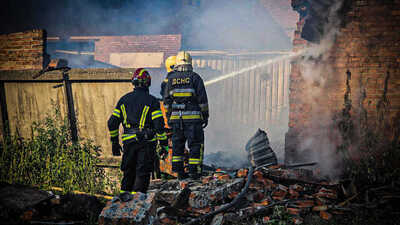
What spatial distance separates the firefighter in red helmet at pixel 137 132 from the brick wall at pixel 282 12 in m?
16.3

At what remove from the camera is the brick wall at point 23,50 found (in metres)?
5.33

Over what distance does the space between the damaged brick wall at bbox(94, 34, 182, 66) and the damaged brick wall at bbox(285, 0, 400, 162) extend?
8912mm

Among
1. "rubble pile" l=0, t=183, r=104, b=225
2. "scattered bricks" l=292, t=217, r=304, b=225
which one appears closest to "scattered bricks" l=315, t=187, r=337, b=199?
"scattered bricks" l=292, t=217, r=304, b=225

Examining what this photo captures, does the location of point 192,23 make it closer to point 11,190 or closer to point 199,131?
point 199,131

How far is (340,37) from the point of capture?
479 centimetres

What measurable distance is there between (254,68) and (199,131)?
22.4 feet

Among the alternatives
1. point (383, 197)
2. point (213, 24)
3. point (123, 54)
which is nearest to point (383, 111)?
point (383, 197)

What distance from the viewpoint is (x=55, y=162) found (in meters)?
4.37

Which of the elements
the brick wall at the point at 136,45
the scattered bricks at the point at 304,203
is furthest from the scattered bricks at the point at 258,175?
the brick wall at the point at 136,45

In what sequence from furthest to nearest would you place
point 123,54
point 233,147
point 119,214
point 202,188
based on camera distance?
point 123,54
point 233,147
point 202,188
point 119,214

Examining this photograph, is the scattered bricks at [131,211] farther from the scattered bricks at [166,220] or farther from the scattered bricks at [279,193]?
the scattered bricks at [279,193]

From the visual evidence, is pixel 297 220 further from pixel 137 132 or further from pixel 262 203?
pixel 137 132

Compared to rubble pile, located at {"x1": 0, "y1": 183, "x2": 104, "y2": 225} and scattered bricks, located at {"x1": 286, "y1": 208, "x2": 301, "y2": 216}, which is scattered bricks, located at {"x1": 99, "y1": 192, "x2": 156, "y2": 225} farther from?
scattered bricks, located at {"x1": 286, "y1": 208, "x2": 301, "y2": 216}

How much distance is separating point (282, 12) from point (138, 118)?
56.3 feet
